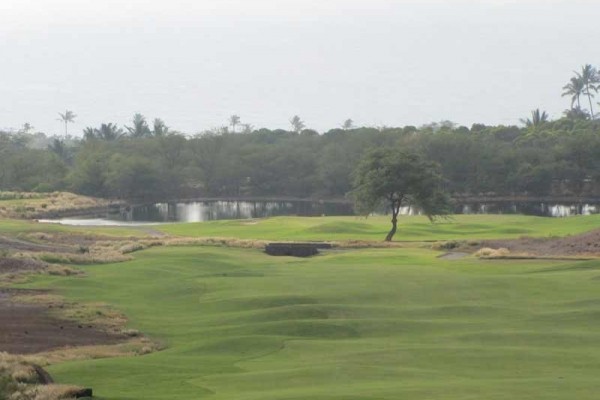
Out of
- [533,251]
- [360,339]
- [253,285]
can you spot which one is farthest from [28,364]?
[533,251]

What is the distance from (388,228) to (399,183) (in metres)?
12.9

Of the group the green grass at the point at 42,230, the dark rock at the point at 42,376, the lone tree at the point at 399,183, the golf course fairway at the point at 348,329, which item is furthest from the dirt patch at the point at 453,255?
the dark rock at the point at 42,376

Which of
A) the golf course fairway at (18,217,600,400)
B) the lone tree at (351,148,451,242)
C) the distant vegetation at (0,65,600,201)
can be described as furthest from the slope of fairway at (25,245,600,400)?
the distant vegetation at (0,65,600,201)

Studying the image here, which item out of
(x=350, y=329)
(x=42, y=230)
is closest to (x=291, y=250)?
(x=42, y=230)

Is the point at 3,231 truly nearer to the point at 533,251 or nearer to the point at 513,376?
the point at 533,251

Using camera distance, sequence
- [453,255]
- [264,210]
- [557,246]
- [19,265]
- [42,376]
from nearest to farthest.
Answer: [42,376] → [19,265] → [557,246] → [453,255] → [264,210]

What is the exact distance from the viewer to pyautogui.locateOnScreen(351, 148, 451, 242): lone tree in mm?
81000

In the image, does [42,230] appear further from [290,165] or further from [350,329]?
[290,165]

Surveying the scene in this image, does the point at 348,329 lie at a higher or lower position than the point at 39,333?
lower

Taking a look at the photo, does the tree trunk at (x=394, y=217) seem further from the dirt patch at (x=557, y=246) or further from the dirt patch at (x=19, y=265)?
the dirt patch at (x=19, y=265)

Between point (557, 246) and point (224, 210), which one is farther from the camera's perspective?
point (224, 210)

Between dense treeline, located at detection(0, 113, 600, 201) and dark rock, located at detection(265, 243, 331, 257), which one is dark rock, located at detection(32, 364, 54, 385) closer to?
dark rock, located at detection(265, 243, 331, 257)

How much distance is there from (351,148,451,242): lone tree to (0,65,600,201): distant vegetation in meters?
72.9

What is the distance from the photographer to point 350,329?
33188 mm
